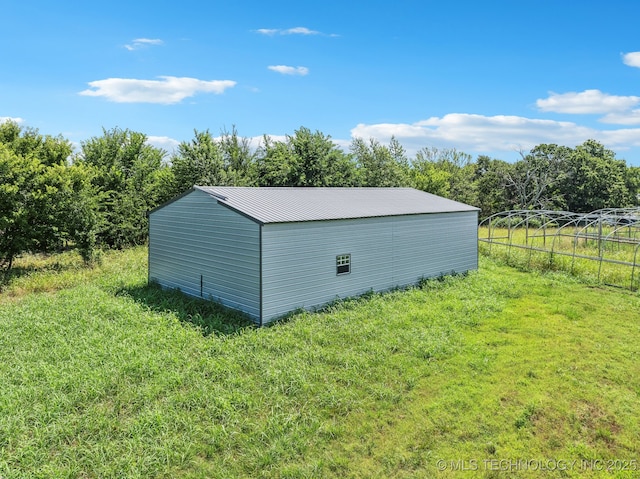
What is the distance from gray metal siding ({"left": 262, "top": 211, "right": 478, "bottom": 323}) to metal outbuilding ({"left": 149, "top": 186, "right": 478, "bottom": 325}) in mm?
28

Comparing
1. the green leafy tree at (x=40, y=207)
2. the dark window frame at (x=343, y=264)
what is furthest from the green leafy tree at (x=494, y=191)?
the green leafy tree at (x=40, y=207)

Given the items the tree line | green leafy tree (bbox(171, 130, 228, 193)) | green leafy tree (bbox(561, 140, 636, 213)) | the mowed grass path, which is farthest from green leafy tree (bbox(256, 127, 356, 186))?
green leafy tree (bbox(561, 140, 636, 213))

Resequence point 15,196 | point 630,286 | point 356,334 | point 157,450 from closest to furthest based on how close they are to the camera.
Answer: point 157,450
point 356,334
point 630,286
point 15,196

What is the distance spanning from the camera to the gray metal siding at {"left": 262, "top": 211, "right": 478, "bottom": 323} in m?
10.8

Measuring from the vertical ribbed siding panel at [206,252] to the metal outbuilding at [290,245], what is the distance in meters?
0.03

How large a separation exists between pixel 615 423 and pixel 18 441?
29.5ft

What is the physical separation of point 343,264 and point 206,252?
4020 millimetres

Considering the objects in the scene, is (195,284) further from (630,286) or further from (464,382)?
(630,286)

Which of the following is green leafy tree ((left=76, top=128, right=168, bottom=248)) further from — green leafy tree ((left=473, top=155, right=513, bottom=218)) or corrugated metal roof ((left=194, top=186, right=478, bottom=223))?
green leafy tree ((left=473, top=155, right=513, bottom=218))

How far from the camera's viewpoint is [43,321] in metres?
10.3

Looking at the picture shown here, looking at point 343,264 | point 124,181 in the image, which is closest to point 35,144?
point 124,181

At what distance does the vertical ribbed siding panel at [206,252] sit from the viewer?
1075 cm

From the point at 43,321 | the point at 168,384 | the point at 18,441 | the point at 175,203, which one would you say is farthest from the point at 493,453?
the point at 175,203

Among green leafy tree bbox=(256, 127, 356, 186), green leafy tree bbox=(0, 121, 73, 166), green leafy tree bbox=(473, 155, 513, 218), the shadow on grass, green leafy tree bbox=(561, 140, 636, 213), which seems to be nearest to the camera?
the shadow on grass
